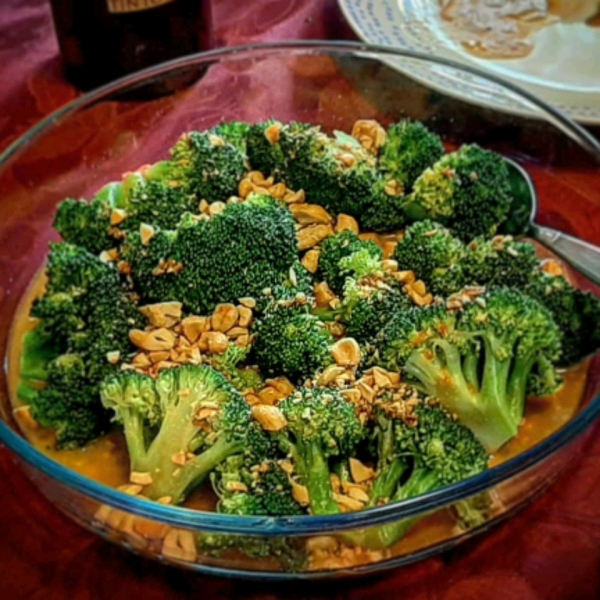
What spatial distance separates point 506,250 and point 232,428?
34 centimetres

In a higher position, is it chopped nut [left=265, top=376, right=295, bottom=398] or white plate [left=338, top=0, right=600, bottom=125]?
white plate [left=338, top=0, right=600, bottom=125]

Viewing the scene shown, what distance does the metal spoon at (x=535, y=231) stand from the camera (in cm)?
101

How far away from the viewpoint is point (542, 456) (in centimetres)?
71

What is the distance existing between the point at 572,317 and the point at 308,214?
0.28 meters

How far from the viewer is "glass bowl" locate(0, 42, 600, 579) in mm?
807

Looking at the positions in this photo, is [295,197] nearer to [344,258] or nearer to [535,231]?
[344,258]

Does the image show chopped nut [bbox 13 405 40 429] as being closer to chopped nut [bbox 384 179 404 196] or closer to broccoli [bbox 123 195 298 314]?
broccoli [bbox 123 195 298 314]

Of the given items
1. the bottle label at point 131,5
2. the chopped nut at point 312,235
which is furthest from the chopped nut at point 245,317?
the bottle label at point 131,5

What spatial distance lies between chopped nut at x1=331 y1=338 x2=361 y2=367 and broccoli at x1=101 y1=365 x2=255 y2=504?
0.31ft

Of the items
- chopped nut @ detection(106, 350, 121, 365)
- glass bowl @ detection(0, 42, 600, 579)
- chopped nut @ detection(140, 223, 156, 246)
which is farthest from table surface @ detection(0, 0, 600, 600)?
chopped nut @ detection(140, 223, 156, 246)

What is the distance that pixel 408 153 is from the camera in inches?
40.4

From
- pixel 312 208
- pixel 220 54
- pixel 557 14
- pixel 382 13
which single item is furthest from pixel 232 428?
pixel 557 14

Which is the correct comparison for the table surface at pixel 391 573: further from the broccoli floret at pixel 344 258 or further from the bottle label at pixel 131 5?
the bottle label at pixel 131 5

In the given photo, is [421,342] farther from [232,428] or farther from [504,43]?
[504,43]
